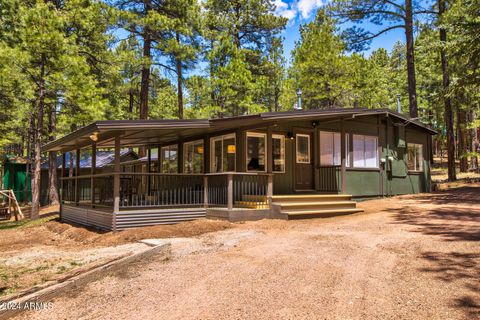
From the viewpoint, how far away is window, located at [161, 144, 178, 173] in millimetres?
14820

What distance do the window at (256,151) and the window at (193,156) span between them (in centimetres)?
239

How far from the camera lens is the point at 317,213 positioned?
→ 10.0 meters

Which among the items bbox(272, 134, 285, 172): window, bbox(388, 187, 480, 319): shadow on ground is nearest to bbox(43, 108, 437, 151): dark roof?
bbox(272, 134, 285, 172): window

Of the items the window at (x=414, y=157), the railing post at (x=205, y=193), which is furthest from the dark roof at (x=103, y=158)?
the window at (x=414, y=157)

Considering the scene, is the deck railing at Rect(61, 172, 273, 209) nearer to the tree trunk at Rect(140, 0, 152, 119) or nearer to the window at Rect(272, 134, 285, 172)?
the window at Rect(272, 134, 285, 172)

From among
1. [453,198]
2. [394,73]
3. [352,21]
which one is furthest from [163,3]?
[394,73]

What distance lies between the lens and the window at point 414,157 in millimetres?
15143

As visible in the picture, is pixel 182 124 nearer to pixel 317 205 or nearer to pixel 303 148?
pixel 317 205

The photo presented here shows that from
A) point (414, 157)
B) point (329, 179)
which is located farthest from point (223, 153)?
point (414, 157)

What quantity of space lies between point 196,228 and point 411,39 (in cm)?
1599

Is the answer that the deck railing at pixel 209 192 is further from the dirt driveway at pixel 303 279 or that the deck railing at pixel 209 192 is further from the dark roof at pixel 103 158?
the dark roof at pixel 103 158

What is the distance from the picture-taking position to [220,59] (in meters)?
22.5

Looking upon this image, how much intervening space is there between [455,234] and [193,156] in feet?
29.7

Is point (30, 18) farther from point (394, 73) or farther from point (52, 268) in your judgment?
point (394, 73)
